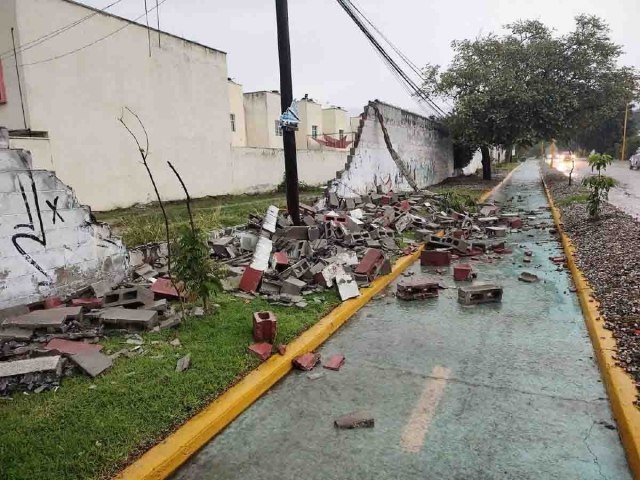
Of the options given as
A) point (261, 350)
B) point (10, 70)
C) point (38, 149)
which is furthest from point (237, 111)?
point (261, 350)

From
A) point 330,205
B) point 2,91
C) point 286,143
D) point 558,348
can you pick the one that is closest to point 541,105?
point 330,205

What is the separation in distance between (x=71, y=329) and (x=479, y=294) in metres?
5.10

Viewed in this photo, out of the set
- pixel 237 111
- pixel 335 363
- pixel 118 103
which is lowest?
pixel 335 363

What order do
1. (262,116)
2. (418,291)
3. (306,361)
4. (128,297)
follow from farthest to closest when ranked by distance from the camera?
(262,116), (418,291), (128,297), (306,361)

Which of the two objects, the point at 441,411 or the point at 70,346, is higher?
the point at 70,346

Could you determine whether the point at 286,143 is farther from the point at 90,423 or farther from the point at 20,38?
the point at 20,38

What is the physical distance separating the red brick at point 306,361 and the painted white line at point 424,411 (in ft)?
3.73

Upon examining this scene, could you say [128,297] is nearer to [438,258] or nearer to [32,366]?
[32,366]

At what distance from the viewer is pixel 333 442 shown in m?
3.17

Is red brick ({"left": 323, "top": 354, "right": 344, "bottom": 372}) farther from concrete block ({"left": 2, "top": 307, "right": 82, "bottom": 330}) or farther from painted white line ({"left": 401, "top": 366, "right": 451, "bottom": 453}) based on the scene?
concrete block ({"left": 2, "top": 307, "right": 82, "bottom": 330})

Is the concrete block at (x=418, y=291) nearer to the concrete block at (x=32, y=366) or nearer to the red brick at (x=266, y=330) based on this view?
the red brick at (x=266, y=330)

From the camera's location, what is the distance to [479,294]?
6.09m

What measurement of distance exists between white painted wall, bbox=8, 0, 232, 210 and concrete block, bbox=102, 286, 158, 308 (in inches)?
310

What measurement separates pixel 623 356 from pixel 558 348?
62 centimetres
